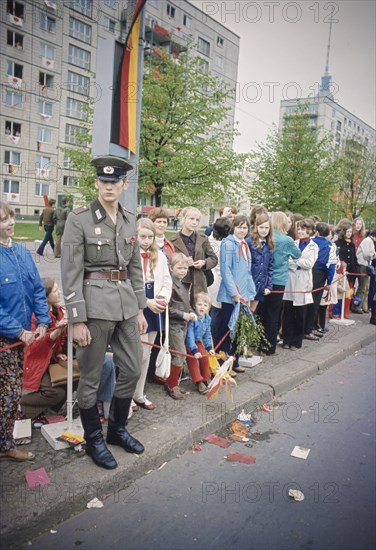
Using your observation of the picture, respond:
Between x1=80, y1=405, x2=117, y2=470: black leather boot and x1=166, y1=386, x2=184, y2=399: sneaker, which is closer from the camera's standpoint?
x1=80, y1=405, x2=117, y2=470: black leather boot

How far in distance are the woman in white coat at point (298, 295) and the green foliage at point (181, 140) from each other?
28.3 ft

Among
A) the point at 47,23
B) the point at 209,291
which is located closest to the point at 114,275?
the point at 209,291

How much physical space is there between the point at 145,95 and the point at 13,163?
27833 millimetres

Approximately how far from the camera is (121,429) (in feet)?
12.8

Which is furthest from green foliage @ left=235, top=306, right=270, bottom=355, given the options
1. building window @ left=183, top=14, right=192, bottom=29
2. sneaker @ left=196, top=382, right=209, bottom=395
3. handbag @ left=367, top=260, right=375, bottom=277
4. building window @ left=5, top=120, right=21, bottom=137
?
building window @ left=183, top=14, right=192, bottom=29

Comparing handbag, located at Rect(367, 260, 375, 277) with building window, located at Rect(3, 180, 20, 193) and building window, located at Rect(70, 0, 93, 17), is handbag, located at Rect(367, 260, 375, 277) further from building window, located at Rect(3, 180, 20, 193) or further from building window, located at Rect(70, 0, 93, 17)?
building window, located at Rect(70, 0, 93, 17)

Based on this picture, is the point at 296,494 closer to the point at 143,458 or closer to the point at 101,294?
the point at 143,458

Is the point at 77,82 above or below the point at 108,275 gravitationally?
above

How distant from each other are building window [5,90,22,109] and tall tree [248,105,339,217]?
79.8 feet

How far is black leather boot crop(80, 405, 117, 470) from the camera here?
3570 millimetres

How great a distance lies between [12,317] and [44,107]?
139 ft

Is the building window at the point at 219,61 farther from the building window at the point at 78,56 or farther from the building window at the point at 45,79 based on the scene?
the building window at the point at 45,79

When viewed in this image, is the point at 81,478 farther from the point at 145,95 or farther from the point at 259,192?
the point at 259,192

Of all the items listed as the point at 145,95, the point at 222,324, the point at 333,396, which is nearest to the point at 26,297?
the point at 222,324
